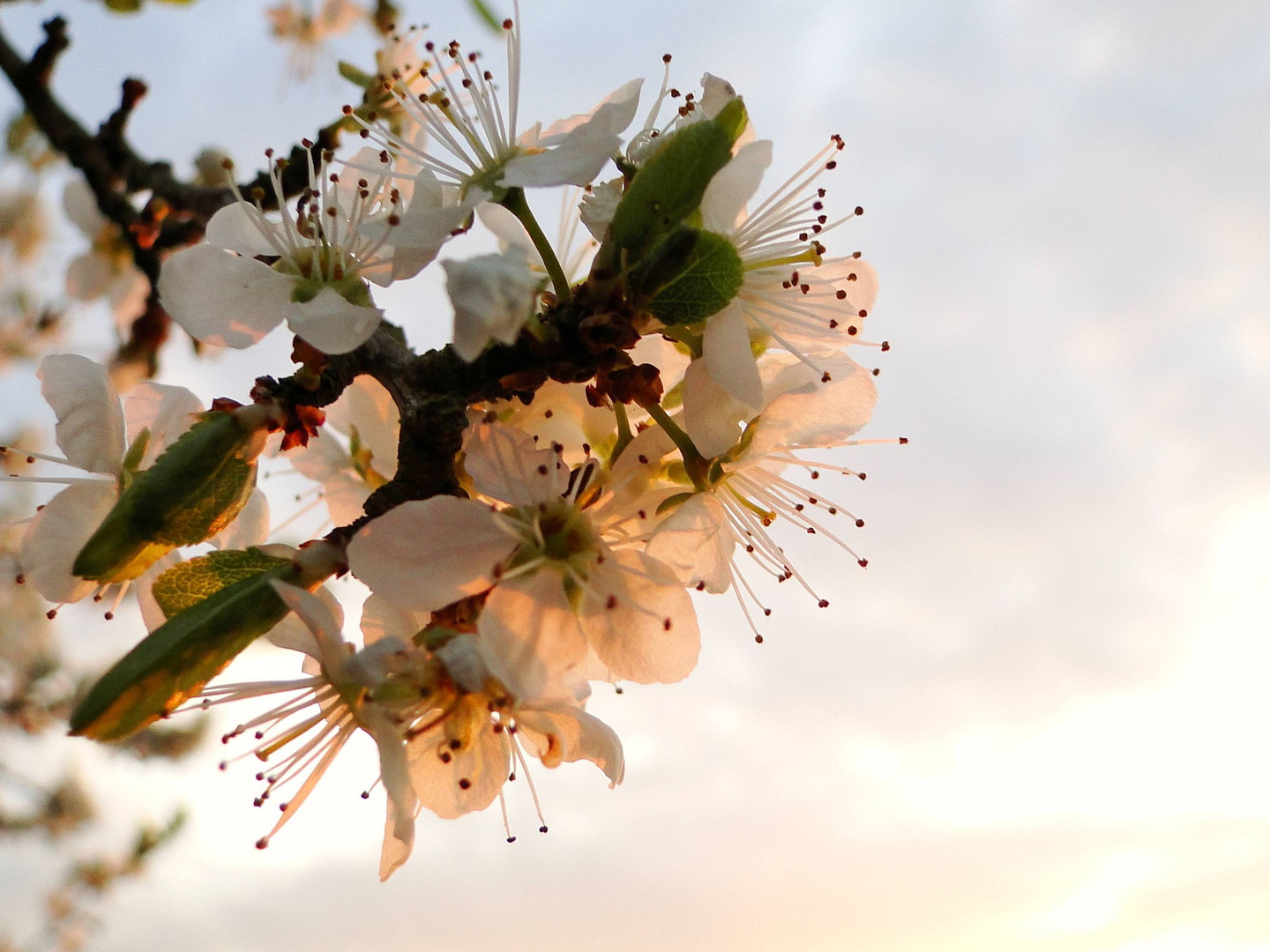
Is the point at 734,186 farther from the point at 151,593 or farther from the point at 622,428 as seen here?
the point at 151,593

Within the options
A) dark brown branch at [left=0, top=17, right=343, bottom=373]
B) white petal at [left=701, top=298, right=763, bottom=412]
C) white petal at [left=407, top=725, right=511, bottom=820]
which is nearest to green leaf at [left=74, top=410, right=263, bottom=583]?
white petal at [left=407, top=725, right=511, bottom=820]

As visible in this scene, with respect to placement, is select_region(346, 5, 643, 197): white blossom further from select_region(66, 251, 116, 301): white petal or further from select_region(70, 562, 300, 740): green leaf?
select_region(66, 251, 116, 301): white petal

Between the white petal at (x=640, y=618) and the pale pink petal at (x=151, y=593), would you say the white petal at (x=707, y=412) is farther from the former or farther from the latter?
the pale pink petal at (x=151, y=593)

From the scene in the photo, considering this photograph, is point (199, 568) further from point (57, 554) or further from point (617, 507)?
point (617, 507)

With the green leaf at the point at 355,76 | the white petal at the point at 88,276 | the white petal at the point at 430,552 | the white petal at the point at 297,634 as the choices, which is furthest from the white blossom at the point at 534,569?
the white petal at the point at 88,276

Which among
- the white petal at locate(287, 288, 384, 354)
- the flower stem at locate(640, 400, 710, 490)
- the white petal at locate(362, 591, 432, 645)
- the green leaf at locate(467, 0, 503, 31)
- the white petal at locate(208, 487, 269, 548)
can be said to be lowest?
the white petal at locate(362, 591, 432, 645)

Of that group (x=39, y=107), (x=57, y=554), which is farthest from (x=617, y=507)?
(x=39, y=107)

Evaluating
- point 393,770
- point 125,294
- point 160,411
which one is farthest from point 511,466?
point 125,294
